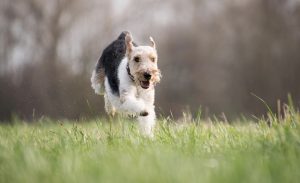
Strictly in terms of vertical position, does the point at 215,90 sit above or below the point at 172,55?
below

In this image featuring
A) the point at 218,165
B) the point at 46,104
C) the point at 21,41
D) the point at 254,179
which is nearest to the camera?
the point at 254,179

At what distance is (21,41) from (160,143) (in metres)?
12.3

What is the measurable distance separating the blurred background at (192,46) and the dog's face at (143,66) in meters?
8.70

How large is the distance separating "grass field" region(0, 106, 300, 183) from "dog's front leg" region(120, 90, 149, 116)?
39.2 inches

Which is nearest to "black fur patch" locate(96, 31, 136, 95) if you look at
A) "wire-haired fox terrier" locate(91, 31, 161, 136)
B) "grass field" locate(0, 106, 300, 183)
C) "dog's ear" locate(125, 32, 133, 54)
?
"wire-haired fox terrier" locate(91, 31, 161, 136)

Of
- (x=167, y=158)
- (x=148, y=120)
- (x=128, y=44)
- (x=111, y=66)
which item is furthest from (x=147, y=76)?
(x=167, y=158)

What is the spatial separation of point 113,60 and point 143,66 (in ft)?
3.97

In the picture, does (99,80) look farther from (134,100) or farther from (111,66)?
(134,100)

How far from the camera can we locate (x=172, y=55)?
22.1 meters

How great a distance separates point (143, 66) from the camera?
19.6 feet

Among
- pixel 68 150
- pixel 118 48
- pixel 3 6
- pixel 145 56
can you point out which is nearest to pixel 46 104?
pixel 3 6

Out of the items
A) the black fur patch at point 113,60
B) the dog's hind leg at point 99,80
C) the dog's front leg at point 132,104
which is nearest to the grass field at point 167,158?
the dog's front leg at point 132,104

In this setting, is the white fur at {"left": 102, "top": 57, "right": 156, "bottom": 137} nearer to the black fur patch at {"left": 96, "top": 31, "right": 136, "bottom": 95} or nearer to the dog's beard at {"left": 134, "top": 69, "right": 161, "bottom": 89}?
the dog's beard at {"left": 134, "top": 69, "right": 161, "bottom": 89}

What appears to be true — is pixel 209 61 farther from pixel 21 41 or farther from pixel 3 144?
pixel 3 144
